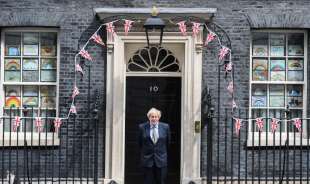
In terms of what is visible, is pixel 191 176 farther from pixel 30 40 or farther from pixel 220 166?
pixel 30 40

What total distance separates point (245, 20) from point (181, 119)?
7.73 ft

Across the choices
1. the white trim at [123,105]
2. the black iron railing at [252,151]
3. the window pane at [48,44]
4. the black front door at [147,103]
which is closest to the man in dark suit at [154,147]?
the white trim at [123,105]

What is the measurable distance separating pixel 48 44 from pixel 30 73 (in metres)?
0.69

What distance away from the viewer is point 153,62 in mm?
13148

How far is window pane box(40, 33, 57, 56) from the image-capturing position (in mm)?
13172

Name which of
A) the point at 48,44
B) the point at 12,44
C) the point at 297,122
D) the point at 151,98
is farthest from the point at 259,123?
the point at 12,44

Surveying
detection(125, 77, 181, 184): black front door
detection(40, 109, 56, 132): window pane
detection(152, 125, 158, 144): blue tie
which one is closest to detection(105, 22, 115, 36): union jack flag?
detection(125, 77, 181, 184): black front door

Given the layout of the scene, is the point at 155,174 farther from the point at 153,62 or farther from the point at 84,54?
the point at 84,54

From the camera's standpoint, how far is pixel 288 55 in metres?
13.2

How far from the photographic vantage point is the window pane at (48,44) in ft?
43.2

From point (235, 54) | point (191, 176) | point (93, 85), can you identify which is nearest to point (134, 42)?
point (93, 85)

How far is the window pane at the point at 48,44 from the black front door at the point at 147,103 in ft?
5.41

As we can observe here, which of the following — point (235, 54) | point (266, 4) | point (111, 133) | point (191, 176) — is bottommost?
point (191, 176)

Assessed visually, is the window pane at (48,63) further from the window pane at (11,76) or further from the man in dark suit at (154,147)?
the man in dark suit at (154,147)
